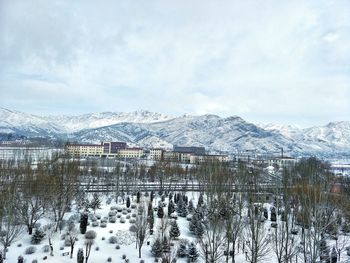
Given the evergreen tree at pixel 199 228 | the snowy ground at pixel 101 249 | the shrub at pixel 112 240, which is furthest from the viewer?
the evergreen tree at pixel 199 228

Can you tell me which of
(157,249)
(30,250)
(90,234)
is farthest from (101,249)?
(30,250)

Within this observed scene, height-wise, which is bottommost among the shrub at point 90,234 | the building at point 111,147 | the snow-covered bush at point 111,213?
the shrub at point 90,234

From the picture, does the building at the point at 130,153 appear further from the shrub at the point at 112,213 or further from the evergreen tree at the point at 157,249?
the evergreen tree at the point at 157,249

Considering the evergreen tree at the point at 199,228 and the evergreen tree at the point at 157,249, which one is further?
the evergreen tree at the point at 199,228

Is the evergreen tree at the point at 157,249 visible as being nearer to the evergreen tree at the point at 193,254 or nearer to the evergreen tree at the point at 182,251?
the evergreen tree at the point at 182,251

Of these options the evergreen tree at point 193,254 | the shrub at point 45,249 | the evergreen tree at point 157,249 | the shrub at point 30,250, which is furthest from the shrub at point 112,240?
the evergreen tree at point 193,254

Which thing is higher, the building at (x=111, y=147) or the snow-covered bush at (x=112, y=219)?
the building at (x=111, y=147)

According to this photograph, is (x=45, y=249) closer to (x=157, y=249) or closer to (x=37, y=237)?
(x=37, y=237)

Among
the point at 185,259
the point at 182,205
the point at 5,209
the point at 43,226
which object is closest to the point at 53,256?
the point at 5,209

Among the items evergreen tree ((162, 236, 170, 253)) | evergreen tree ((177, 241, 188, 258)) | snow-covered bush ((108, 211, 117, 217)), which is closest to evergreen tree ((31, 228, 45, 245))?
snow-covered bush ((108, 211, 117, 217))

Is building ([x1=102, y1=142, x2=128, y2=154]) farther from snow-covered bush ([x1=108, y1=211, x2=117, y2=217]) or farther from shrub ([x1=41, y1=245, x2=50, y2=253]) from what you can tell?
shrub ([x1=41, y1=245, x2=50, y2=253])

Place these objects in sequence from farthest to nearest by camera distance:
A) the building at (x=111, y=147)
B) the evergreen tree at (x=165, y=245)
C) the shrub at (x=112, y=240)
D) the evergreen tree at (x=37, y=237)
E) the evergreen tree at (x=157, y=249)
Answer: the building at (x=111, y=147)
the shrub at (x=112, y=240)
the evergreen tree at (x=37, y=237)
the evergreen tree at (x=157, y=249)
the evergreen tree at (x=165, y=245)

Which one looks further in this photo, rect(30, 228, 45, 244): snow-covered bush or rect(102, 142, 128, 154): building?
rect(102, 142, 128, 154): building
